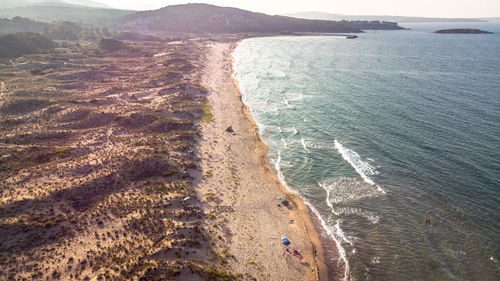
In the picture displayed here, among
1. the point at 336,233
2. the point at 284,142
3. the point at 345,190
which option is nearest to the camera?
the point at 336,233

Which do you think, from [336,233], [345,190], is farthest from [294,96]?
[336,233]

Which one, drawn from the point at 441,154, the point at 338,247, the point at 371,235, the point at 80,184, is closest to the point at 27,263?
the point at 80,184

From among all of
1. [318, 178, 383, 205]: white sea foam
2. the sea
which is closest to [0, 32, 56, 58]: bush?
the sea

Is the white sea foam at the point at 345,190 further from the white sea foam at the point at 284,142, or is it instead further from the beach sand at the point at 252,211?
the white sea foam at the point at 284,142

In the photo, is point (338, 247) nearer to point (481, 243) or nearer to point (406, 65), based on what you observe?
point (481, 243)

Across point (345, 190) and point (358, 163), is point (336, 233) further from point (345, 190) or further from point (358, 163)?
point (358, 163)

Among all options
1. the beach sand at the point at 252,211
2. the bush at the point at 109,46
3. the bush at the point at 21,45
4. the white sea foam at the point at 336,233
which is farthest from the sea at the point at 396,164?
the bush at the point at 21,45
